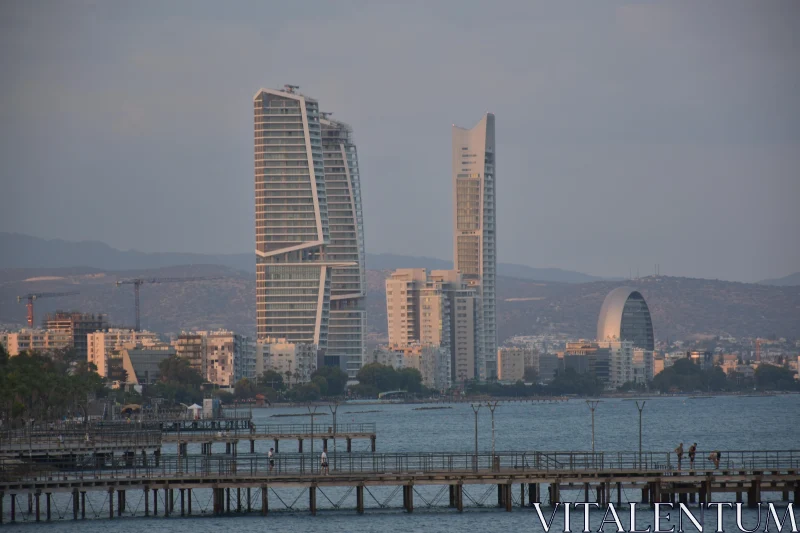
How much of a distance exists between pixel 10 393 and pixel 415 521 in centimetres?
5793

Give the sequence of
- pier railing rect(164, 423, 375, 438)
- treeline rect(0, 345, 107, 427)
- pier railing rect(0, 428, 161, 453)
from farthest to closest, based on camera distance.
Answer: pier railing rect(164, 423, 375, 438) < treeline rect(0, 345, 107, 427) < pier railing rect(0, 428, 161, 453)

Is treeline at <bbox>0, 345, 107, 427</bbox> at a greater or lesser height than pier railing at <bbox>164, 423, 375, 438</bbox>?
greater

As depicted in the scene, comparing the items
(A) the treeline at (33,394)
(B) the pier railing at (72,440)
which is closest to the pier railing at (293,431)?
(A) the treeline at (33,394)

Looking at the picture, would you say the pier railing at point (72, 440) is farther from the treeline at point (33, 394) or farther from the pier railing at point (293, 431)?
the pier railing at point (293, 431)

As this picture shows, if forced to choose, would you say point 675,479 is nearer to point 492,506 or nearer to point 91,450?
point 492,506

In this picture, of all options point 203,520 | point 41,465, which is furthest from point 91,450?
point 203,520

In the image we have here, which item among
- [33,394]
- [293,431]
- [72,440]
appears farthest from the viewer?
[293,431]

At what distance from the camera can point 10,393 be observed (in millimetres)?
133750

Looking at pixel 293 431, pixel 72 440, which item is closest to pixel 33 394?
pixel 293 431

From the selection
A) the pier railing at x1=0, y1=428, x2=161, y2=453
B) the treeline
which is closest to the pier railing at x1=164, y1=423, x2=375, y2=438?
the treeline

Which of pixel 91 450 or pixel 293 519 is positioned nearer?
pixel 293 519

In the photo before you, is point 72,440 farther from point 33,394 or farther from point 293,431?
point 293,431

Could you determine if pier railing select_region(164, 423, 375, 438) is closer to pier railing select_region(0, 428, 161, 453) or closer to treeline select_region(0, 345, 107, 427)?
treeline select_region(0, 345, 107, 427)

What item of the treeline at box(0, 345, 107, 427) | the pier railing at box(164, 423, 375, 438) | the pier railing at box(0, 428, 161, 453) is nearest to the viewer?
the pier railing at box(0, 428, 161, 453)
